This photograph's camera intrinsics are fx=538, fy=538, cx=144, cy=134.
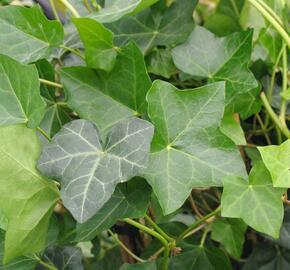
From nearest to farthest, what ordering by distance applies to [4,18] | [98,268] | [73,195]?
[73,195]
[4,18]
[98,268]

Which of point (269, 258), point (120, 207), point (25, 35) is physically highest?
point (25, 35)

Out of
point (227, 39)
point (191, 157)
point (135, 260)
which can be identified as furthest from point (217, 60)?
point (135, 260)

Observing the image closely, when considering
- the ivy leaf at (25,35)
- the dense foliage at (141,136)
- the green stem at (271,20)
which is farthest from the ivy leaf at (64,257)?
the green stem at (271,20)

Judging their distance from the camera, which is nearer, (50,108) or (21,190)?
(21,190)

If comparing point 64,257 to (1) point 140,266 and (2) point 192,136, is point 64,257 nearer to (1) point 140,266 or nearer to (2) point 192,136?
(1) point 140,266

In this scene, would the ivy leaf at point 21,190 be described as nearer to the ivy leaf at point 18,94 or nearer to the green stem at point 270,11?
the ivy leaf at point 18,94

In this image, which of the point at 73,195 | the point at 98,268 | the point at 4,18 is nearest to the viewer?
the point at 73,195

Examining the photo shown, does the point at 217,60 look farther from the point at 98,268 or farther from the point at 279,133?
the point at 98,268

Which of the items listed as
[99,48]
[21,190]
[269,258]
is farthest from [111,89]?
[269,258]
